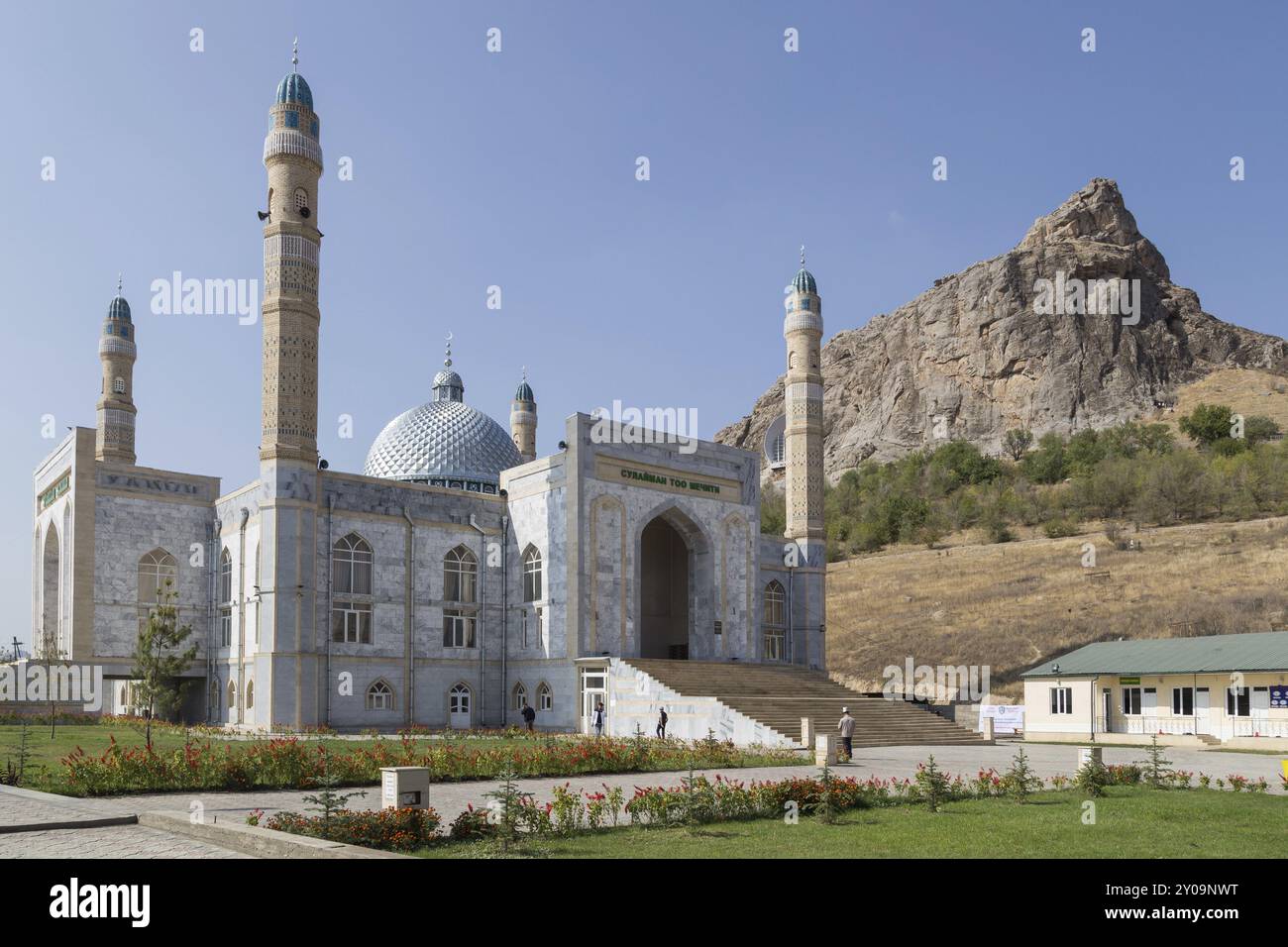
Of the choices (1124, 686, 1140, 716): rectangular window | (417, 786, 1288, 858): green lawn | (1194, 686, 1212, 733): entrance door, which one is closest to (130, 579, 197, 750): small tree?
(417, 786, 1288, 858): green lawn

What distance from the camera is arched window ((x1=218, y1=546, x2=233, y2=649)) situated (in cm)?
4062

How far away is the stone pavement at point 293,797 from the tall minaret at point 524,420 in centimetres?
3274

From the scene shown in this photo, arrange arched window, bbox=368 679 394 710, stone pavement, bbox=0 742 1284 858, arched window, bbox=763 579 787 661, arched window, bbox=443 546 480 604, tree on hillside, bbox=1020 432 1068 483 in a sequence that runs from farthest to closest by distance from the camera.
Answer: tree on hillside, bbox=1020 432 1068 483
arched window, bbox=763 579 787 661
arched window, bbox=443 546 480 604
arched window, bbox=368 679 394 710
stone pavement, bbox=0 742 1284 858

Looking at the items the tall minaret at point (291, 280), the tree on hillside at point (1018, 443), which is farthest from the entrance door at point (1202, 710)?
the tree on hillside at point (1018, 443)

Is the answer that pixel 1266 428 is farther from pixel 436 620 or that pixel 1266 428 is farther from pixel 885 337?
pixel 436 620

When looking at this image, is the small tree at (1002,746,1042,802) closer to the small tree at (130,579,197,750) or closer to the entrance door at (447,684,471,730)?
the small tree at (130,579,197,750)

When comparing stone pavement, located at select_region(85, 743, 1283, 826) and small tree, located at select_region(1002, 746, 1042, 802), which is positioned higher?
small tree, located at select_region(1002, 746, 1042, 802)

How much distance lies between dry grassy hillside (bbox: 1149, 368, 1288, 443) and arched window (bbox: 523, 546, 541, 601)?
269 feet

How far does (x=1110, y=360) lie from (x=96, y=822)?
126m

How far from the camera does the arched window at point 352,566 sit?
125ft

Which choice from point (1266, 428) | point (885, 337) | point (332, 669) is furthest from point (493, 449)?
point (885, 337)

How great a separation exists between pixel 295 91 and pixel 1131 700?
3399 centimetres

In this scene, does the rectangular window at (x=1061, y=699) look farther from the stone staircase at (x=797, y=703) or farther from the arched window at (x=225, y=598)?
the arched window at (x=225, y=598)
